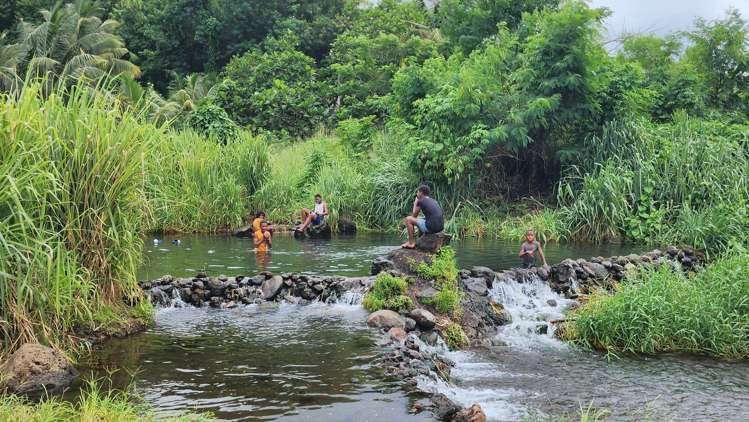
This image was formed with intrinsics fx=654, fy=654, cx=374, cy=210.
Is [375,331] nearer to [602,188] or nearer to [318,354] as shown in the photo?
[318,354]

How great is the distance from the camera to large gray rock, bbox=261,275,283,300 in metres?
10.6

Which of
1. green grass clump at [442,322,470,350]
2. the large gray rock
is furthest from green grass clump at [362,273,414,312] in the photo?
the large gray rock

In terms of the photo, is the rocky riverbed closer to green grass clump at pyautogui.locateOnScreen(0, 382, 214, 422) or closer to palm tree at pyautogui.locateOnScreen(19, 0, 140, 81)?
green grass clump at pyautogui.locateOnScreen(0, 382, 214, 422)

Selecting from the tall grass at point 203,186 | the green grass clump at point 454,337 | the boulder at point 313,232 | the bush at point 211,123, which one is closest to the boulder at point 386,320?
the green grass clump at point 454,337

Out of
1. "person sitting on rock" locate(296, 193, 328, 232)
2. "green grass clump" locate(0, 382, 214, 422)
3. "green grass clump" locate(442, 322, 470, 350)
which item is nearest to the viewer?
"green grass clump" locate(0, 382, 214, 422)

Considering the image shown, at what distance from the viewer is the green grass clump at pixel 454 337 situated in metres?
8.59

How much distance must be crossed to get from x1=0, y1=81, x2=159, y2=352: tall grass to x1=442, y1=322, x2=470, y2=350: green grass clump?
4.06 meters

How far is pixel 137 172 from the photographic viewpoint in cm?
775

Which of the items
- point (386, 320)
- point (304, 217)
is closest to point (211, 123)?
point (304, 217)

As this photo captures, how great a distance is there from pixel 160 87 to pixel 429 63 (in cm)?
2480

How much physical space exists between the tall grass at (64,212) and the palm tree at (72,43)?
2547 centimetres

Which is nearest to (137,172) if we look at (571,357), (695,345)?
(571,357)

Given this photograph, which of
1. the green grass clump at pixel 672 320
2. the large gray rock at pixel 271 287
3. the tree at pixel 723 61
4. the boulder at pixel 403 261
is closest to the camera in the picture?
the green grass clump at pixel 672 320

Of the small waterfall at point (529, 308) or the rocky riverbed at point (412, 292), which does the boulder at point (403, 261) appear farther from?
the small waterfall at point (529, 308)
